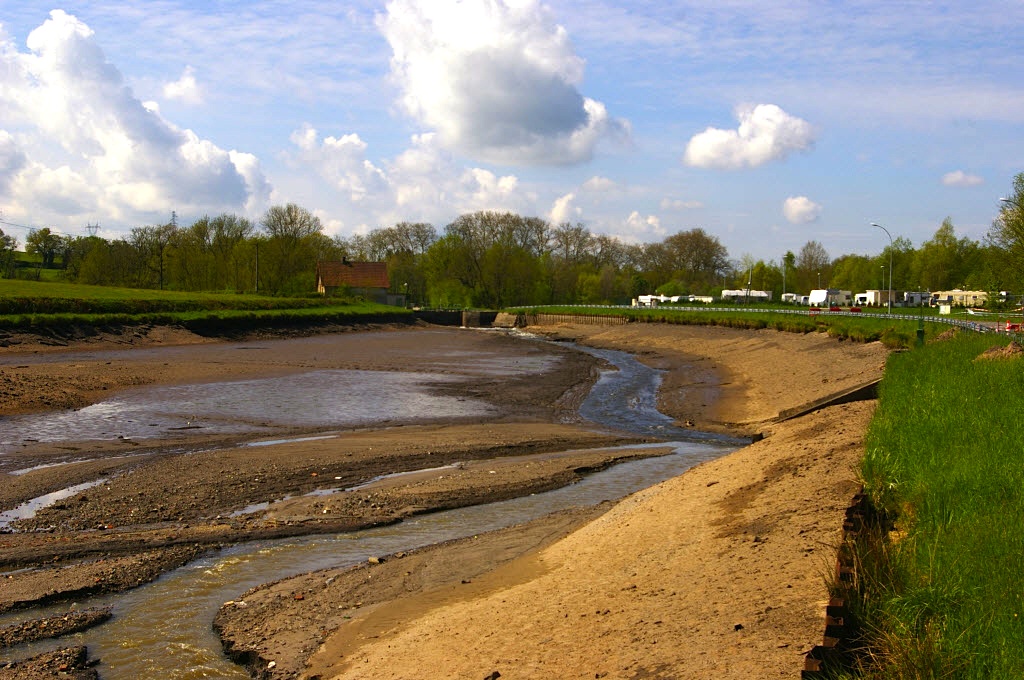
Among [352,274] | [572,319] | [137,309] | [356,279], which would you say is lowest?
[572,319]

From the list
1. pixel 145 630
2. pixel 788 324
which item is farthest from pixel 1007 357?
pixel 788 324

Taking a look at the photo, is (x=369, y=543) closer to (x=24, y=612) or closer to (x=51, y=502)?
(x=24, y=612)

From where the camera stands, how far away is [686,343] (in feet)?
202

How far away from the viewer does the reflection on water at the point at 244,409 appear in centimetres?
2025

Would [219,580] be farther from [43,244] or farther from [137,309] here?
[43,244]

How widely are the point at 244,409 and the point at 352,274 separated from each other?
326 feet

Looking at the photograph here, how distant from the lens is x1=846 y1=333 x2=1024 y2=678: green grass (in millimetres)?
5234

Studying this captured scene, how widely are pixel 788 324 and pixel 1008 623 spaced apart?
179 ft

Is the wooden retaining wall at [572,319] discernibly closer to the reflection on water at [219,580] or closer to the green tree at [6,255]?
the green tree at [6,255]

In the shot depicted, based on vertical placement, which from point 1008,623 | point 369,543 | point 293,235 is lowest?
point 369,543

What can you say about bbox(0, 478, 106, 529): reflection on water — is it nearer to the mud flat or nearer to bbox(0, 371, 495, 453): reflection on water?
bbox(0, 371, 495, 453): reflection on water

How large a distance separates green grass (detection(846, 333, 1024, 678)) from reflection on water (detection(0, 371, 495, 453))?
1534 centimetres

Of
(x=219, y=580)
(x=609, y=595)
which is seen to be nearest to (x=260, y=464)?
(x=219, y=580)

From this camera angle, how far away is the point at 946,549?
6445mm
